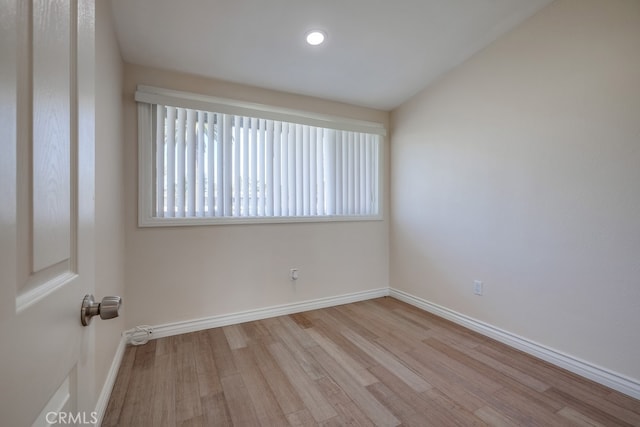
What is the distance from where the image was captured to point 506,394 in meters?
1.63

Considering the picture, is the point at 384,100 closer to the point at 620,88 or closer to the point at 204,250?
the point at 620,88

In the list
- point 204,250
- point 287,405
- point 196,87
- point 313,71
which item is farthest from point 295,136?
point 287,405

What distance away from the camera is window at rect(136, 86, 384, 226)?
228 centimetres

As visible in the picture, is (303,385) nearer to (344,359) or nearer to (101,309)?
(344,359)

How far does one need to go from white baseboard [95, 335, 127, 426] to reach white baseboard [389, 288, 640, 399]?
2704mm

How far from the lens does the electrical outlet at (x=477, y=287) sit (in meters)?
2.41

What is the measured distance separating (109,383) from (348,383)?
1.42 meters

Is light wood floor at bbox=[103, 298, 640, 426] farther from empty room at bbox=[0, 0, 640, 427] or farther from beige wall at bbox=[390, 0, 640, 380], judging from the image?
beige wall at bbox=[390, 0, 640, 380]

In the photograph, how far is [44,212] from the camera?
18.2 inches

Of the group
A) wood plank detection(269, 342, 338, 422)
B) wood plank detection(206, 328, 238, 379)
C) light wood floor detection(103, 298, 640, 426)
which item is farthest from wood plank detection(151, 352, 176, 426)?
wood plank detection(269, 342, 338, 422)

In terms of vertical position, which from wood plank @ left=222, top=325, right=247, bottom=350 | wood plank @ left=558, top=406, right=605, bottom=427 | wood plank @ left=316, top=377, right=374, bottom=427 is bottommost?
wood plank @ left=558, top=406, right=605, bottom=427

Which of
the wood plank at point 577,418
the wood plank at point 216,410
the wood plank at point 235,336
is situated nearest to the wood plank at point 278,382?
the wood plank at point 235,336

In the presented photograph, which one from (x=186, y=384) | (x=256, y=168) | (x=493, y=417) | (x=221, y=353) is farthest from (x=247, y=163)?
(x=493, y=417)

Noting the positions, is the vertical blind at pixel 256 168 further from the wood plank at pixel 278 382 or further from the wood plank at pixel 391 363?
the wood plank at pixel 391 363
